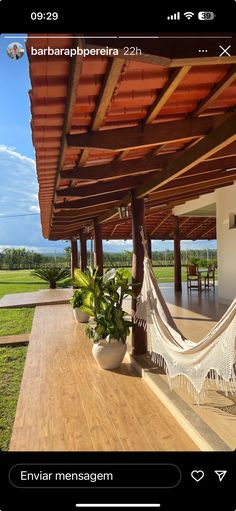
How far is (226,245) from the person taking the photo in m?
8.22

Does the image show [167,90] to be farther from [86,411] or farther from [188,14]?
[86,411]

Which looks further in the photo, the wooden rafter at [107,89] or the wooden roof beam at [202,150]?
the wooden roof beam at [202,150]

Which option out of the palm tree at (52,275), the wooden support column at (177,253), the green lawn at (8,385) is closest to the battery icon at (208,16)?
the green lawn at (8,385)

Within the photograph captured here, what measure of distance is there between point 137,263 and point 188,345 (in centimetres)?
181

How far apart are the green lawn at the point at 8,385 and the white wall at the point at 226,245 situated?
4690 millimetres

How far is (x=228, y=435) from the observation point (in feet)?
7.63

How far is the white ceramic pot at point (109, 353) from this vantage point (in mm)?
3982

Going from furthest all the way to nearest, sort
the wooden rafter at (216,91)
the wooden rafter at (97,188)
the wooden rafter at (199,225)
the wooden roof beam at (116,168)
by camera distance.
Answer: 1. the wooden rafter at (199,225)
2. the wooden rafter at (97,188)
3. the wooden roof beam at (116,168)
4. the wooden rafter at (216,91)

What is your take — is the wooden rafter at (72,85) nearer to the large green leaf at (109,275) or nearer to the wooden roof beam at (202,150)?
the wooden roof beam at (202,150)

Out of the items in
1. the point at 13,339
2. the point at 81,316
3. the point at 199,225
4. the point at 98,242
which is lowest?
the point at 13,339

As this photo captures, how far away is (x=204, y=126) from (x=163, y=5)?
123cm

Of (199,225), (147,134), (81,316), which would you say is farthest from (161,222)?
(147,134)

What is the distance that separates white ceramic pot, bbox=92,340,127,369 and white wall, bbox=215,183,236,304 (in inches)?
176
